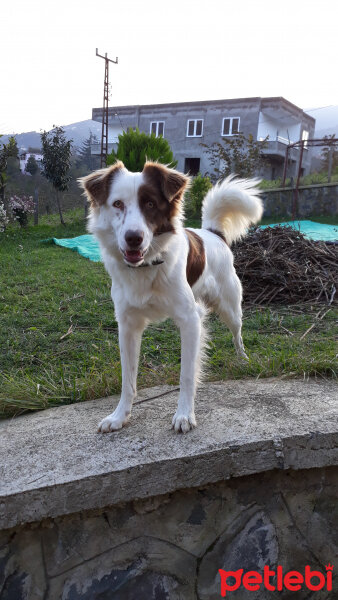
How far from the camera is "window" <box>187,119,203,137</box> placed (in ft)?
84.2

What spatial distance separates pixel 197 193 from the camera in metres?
13.1

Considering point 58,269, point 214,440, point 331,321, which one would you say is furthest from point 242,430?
point 58,269

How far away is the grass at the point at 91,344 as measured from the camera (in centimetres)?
289

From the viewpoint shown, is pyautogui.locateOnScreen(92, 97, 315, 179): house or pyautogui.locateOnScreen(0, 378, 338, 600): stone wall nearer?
pyautogui.locateOnScreen(0, 378, 338, 600): stone wall

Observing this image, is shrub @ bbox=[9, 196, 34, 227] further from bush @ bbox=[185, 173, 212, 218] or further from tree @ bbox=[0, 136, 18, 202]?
bush @ bbox=[185, 173, 212, 218]

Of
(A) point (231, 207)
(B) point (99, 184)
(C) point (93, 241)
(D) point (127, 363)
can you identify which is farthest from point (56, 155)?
(D) point (127, 363)

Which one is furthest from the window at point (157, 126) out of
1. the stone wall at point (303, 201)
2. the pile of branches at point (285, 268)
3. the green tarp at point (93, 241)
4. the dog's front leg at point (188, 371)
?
the dog's front leg at point (188, 371)

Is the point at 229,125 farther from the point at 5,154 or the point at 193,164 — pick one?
the point at 5,154

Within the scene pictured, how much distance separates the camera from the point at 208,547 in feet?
6.58

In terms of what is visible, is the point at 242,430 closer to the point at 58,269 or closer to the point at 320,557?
the point at 320,557

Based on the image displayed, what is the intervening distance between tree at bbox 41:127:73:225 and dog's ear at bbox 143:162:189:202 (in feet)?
38.4

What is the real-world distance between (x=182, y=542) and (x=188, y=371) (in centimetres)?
73

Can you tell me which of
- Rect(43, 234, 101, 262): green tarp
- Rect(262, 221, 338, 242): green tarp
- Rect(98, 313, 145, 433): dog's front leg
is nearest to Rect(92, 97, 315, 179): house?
Rect(262, 221, 338, 242): green tarp

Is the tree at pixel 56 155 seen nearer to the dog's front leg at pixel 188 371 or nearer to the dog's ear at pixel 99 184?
the dog's ear at pixel 99 184
